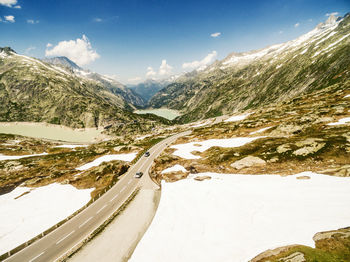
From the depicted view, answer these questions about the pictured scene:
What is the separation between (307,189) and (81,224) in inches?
1484

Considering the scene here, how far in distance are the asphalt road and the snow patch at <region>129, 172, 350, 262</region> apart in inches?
415

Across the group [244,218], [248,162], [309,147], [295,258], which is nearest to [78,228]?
[244,218]

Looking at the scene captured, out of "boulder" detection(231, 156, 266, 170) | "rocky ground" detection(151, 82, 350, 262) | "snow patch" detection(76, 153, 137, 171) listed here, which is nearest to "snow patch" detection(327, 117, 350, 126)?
"rocky ground" detection(151, 82, 350, 262)

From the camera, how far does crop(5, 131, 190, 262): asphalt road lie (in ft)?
77.6

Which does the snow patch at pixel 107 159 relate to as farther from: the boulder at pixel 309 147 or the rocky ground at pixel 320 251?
the rocky ground at pixel 320 251

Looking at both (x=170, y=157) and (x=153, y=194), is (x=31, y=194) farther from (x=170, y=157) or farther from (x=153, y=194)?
(x=170, y=157)

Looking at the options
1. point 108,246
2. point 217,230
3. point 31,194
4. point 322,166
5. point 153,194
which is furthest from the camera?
point 31,194

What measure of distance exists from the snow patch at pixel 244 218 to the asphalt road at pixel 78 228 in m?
10.6

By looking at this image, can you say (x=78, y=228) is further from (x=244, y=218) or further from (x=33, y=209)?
(x=244, y=218)

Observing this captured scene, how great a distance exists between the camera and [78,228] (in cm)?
2823

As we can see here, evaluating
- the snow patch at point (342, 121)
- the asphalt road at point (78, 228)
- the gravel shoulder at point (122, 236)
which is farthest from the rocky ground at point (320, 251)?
the snow patch at point (342, 121)

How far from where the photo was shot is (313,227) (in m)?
17.9

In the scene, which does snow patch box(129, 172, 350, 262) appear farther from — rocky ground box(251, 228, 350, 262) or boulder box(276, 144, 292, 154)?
boulder box(276, 144, 292, 154)

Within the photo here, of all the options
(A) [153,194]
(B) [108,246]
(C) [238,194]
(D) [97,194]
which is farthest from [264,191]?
(D) [97,194]
